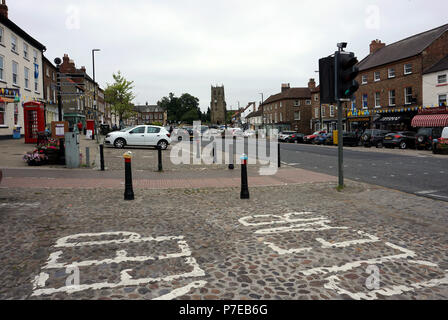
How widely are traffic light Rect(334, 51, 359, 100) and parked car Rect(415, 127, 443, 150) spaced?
2147 centimetres

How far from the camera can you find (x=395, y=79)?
3741cm

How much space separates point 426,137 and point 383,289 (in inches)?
1058

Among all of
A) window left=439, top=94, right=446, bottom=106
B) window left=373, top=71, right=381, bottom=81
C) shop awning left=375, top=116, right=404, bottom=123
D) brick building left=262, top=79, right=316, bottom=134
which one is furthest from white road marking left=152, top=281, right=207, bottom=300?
brick building left=262, top=79, right=316, bottom=134

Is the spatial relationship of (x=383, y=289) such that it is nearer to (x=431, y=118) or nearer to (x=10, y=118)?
(x=10, y=118)

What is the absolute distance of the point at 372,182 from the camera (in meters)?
10.8

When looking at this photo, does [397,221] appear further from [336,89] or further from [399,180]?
[399,180]

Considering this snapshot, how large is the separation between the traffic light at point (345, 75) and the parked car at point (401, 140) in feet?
75.8

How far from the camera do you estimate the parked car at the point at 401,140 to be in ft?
93.6

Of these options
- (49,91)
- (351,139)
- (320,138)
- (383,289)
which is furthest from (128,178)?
(49,91)

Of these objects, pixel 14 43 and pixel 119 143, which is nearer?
pixel 119 143

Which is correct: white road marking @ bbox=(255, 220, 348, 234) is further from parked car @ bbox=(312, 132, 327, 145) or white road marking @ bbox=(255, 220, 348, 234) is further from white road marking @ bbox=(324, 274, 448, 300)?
parked car @ bbox=(312, 132, 327, 145)

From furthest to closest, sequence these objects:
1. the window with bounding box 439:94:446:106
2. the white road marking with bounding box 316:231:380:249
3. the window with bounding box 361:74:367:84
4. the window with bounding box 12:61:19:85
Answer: the window with bounding box 361:74:367:84 → the window with bounding box 439:94:446:106 → the window with bounding box 12:61:19:85 → the white road marking with bounding box 316:231:380:249

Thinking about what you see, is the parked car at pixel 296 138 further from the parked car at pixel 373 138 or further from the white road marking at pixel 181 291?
the white road marking at pixel 181 291

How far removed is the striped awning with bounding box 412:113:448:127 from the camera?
2909 cm
